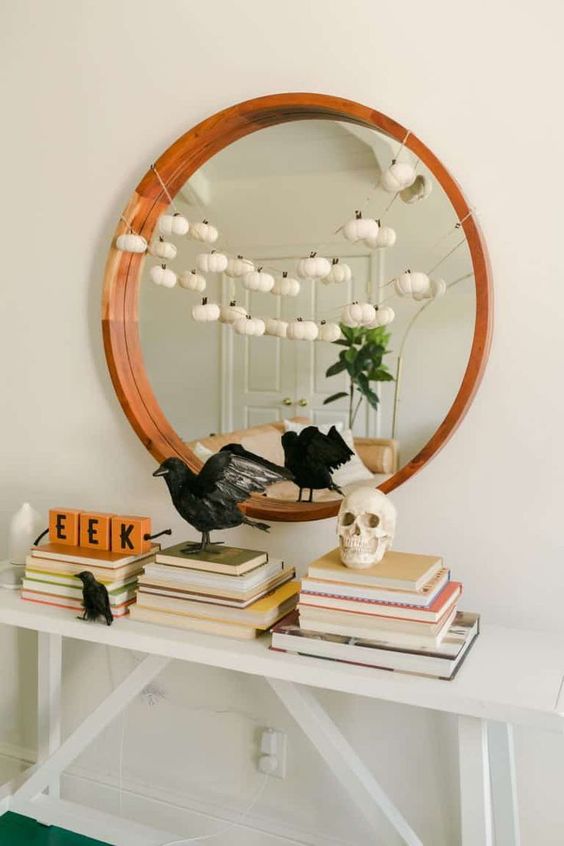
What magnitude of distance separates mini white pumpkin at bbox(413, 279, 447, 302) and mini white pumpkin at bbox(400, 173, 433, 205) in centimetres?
17

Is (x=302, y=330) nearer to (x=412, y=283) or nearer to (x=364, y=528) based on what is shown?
(x=412, y=283)

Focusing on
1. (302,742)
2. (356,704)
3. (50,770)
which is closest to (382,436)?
(356,704)

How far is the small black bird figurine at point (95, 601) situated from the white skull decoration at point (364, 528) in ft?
1.59

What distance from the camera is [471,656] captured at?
1.35 m

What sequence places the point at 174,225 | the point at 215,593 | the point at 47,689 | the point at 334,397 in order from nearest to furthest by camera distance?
the point at 215,593, the point at 334,397, the point at 174,225, the point at 47,689

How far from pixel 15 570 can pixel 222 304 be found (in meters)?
0.78

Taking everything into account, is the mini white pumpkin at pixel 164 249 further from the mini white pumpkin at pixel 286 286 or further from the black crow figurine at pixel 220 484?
the black crow figurine at pixel 220 484

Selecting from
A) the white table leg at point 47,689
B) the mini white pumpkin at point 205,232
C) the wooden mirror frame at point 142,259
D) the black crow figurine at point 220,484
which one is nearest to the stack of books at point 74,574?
the black crow figurine at point 220,484

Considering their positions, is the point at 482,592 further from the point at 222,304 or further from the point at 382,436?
the point at 222,304

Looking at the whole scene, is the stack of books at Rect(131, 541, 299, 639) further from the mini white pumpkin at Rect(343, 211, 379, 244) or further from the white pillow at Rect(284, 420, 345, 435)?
the mini white pumpkin at Rect(343, 211, 379, 244)

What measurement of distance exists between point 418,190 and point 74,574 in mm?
1045

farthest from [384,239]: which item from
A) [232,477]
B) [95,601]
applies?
[95,601]

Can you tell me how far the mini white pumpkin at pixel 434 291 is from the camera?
5.05 feet

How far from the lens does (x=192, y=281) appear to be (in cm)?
180
